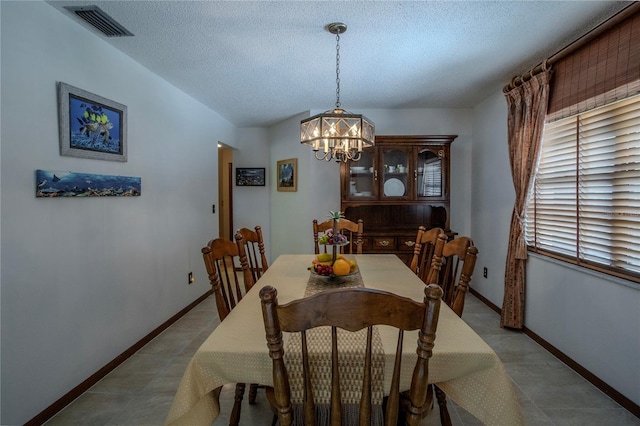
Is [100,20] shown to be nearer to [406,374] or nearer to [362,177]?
[406,374]

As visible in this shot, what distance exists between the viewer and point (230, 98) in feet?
12.6

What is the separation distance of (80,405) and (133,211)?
53.4 inches

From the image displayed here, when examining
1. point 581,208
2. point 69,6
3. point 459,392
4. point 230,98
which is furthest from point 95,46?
point 581,208

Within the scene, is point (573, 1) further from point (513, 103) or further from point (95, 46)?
point (95, 46)

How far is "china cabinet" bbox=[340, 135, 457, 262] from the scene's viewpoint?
408 centimetres

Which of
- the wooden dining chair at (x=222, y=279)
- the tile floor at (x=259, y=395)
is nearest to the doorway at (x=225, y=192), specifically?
the tile floor at (x=259, y=395)

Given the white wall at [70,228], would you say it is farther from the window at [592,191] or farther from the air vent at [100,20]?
the window at [592,191]

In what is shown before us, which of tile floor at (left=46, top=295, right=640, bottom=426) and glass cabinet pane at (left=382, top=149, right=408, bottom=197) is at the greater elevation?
glass cabinet pane at (left=382, top=149, right=408, bottom=197)

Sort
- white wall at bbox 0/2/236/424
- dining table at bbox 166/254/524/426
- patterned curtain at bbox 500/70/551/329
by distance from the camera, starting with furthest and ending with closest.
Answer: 1. patterned curtain at bbox 500/70/551/329
2. white wall at bbox 0/2/236/424
3. dining table at bbox 166/254/524/426

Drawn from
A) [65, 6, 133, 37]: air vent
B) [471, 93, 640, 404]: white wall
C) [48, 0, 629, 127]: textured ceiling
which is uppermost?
[48, 0, 629, 127]: textured ceiling

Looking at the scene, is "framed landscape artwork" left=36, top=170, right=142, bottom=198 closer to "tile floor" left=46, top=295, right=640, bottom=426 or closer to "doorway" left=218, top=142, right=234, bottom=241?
"tile floor" left=46, top=295, right=640, bottom=426

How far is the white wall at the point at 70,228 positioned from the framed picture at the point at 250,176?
6.53ft

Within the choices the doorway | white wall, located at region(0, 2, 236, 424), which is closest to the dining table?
white wall, located at region(0, 2, 236, 424)

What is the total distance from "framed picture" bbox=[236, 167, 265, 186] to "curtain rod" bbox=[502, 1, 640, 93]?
11.5ft
